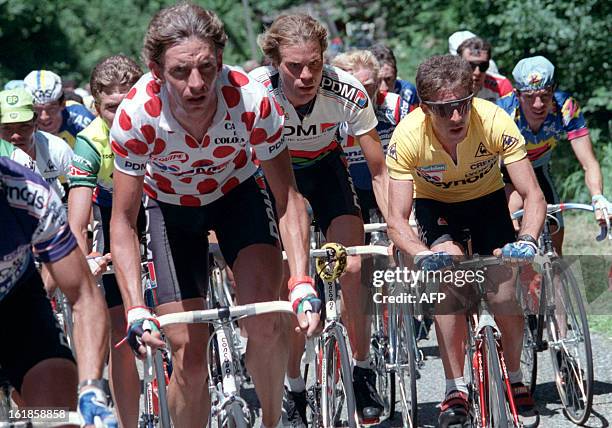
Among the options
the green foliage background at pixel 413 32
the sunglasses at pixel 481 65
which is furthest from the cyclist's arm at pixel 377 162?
the sunglasses at pixel 481 65

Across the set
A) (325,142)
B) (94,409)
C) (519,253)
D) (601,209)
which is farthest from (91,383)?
(601,209)

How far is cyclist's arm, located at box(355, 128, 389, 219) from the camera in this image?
6.46 meters

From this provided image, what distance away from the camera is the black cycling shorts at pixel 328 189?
6.75 metres

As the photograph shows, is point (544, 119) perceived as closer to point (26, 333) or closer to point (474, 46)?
point (474, 46)

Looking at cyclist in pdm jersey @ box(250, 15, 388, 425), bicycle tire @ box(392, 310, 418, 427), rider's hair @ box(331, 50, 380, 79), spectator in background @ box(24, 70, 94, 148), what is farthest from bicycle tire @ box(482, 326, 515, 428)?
spectator in background @ box(24, 70, 94, 148)

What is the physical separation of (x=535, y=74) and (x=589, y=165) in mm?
703

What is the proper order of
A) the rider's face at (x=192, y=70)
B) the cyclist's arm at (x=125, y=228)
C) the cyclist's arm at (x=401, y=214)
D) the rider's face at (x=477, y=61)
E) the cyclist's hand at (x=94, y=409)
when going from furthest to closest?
the rider's face at (x=477, y=61), the cyclist's arm at (x=401, y=214), the cyclist's arm at (x=125, y=228), the rider's face at (x=192, y=70), the cyclist's hand at (x=94, y=409)

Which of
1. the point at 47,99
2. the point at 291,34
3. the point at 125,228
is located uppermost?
the point at 47,99

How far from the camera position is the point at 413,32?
54.2 feet

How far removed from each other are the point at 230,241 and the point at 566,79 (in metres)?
9.35

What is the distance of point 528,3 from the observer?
44.0 ft

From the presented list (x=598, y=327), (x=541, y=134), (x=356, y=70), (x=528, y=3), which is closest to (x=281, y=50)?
(x=356, y=70)

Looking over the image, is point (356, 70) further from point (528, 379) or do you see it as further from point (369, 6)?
point (369, 6)

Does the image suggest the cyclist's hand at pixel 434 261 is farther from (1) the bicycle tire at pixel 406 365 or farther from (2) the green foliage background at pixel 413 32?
(2) the green foliage background at pixel 413 32
